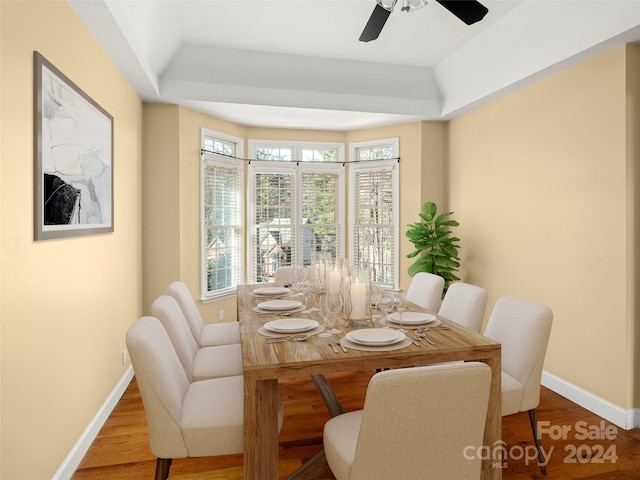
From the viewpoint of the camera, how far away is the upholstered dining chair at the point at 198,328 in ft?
8.79

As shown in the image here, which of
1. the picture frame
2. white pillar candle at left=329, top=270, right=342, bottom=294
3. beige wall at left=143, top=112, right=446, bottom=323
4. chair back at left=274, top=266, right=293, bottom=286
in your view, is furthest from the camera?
beige wall at left=143, top=112, right=446, bottom=323

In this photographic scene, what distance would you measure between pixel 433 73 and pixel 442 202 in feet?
4.94

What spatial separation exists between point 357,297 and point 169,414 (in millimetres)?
1005

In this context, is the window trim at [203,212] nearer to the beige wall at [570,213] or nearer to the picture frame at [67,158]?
the picture frame at [67,158]

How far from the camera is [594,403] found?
2848mm

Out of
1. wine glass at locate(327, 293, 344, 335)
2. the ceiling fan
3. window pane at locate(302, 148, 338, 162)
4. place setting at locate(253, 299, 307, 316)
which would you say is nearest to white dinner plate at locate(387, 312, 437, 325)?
wine glass at locate(327, 293, 344, 335)

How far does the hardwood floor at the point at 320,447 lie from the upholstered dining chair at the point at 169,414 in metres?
0.64

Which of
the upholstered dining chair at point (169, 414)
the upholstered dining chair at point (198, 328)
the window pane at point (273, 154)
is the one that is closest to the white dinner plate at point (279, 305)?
the upholstered dining chair at point (198, 328)

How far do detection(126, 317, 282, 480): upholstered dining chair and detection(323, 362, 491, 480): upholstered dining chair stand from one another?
542 millimetres

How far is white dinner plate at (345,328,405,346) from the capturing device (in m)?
1.69

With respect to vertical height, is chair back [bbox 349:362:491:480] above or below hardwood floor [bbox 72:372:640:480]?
above

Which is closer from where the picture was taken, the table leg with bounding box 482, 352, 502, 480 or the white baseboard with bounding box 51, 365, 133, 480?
the table leg with bounding box 482, 352, 502, 480

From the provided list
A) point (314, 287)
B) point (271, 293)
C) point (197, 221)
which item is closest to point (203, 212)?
point (197, 221)

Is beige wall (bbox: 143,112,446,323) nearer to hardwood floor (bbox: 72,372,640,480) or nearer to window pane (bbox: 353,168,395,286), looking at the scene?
window pane (bbox: 353,168,395,286)
